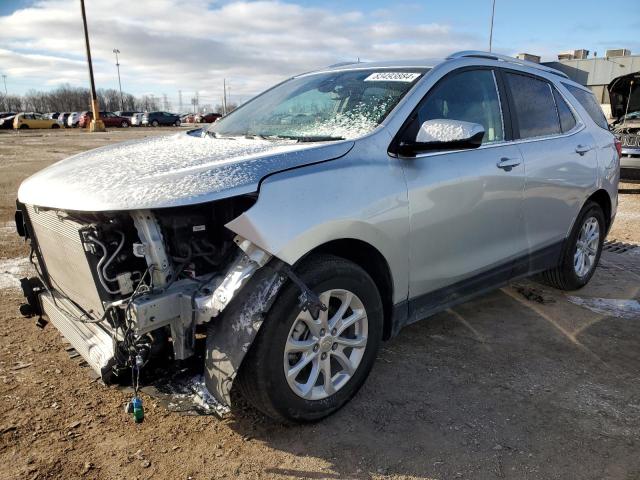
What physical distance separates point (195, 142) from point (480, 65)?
6.51 feet

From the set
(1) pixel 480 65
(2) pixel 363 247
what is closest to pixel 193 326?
(2) pixel 363 247

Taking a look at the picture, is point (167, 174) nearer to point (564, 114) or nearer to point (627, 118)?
point (564, 114)

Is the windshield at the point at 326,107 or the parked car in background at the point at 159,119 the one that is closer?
the windshield at the point at 326,107

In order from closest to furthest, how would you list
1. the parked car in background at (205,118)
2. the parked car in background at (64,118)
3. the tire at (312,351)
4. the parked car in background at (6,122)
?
1. the tire at (312,351)
2. the parked car in background at (6,122)
3. the parked car in background at (64,118)
4. the parked car in background at (205,118)

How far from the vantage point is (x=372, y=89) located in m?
3.21

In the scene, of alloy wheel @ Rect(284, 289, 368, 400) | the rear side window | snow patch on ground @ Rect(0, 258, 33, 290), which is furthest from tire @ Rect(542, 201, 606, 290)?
snow patch on ground @ Rect(0, 258, 33, 290)

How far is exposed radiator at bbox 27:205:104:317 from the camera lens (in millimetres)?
2420

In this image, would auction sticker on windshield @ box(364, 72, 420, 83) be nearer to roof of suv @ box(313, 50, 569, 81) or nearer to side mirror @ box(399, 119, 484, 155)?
roof of suv @ box(313, 50, 569, 81)

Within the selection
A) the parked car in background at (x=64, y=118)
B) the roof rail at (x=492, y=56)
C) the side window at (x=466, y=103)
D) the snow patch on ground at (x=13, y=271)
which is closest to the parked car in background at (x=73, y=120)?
the parked car in background at (x=64, y=118)

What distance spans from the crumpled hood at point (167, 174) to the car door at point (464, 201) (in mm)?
605

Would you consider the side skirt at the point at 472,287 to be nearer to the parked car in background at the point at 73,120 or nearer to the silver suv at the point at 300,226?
the silver suv at the point at 300,226

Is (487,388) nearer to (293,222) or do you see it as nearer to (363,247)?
(363,247)

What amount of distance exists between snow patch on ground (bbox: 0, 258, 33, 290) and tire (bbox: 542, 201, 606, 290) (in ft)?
15.7

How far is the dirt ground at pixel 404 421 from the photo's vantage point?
238 cm
